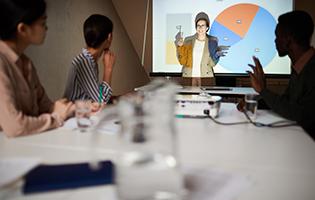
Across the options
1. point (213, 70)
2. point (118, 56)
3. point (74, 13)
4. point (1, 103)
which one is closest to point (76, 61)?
point (1, 103)

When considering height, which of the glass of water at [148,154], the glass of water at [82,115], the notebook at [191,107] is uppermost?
the glass of water at [148,154]

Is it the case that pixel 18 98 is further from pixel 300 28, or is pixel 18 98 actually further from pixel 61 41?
pixel 61 41

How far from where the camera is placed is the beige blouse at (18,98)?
1.03 m

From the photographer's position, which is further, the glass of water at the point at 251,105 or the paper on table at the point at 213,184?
the glass of water at the point at 251,105

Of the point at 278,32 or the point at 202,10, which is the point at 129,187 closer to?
the point at 278,32

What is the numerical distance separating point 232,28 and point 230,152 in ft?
7.98

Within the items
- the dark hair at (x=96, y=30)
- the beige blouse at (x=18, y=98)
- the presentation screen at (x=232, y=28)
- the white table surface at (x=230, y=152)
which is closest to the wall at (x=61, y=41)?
the dark hair at (x=96, y=30)

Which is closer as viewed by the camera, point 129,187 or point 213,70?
point 129,187

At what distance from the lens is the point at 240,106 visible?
63.9 inches

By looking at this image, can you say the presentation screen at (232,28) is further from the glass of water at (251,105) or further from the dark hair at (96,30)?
the glass of water at (251,105)

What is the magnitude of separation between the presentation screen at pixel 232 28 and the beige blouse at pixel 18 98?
2.04 m

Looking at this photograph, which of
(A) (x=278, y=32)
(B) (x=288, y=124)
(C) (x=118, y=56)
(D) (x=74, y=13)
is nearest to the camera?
(B) (x=288, y=124)

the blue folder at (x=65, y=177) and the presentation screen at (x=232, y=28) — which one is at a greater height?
the presentation screen at (x=232, y=28)

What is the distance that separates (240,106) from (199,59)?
1514mm
